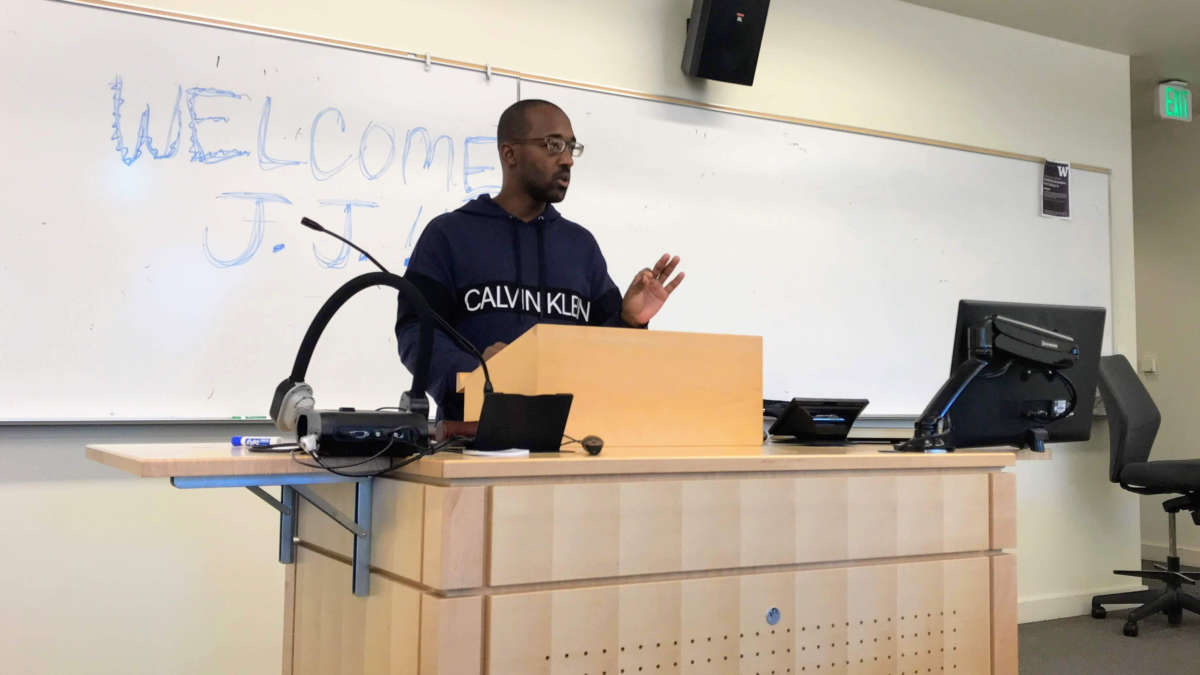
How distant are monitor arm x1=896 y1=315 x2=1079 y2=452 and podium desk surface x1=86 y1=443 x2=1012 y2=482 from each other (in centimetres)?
15

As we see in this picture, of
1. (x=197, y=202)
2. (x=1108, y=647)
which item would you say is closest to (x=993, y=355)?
(x=197, y=202)

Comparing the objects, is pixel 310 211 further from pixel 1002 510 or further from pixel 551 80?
pixel 1002 510

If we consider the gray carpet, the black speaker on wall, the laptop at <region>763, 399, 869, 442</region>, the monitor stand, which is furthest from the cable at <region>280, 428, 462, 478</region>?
the gray carpet

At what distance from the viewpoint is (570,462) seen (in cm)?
132

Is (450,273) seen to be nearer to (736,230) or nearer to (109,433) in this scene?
(109,433)

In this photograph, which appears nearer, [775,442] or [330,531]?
[330,531]

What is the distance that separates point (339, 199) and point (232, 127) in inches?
14.7

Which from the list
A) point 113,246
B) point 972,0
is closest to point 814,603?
point 113,246

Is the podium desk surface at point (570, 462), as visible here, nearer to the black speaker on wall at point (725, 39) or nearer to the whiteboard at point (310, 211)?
Result: the whiteboard at point (310, 211)

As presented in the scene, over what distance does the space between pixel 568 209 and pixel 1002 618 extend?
213 centimetres

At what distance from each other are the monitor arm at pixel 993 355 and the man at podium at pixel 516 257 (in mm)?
611

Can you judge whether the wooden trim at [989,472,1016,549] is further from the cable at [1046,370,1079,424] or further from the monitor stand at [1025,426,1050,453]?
the cable at [1046,370,1079,424]

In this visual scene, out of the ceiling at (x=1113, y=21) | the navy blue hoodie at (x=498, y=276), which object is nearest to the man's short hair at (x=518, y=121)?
the navy blue hoodie at (x=498, y=276)

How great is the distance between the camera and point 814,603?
152cm
